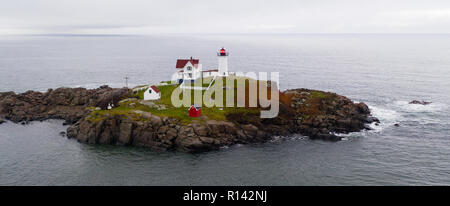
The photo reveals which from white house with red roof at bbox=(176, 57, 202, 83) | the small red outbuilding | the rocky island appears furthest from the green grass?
white house with red roof at bbox=(176, 57, 202, 83)

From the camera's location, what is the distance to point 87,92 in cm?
7250

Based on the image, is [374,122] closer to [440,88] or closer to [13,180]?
[440,88]

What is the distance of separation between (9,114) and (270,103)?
5004 centimetres

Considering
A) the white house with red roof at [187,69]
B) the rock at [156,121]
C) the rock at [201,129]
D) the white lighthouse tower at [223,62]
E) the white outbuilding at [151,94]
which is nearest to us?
the rock at [201,129]

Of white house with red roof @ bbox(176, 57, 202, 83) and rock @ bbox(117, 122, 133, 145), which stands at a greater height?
white house with red roof @ bbox(176, 57, 202, 83)

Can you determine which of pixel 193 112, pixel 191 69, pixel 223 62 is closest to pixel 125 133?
pixel 193 112

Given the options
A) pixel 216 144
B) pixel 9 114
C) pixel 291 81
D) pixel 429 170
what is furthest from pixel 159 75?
pixel 429 170

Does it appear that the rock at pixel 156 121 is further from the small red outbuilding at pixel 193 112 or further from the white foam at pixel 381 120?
the white foam at pixel 381 120

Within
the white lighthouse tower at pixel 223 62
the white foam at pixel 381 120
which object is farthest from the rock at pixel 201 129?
the white lighthouse tower at pixel 223 62

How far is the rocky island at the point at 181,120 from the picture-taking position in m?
50.5

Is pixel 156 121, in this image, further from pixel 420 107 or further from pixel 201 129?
pixel 420 107

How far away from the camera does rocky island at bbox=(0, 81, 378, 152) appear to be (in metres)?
50.5

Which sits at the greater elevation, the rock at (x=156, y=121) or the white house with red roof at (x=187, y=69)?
the white house with red roof at (x=187, y=69)

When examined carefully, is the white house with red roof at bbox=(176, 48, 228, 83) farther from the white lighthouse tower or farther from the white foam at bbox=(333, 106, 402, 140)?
the white foam at bbox=(333, 106, 402, 140)
